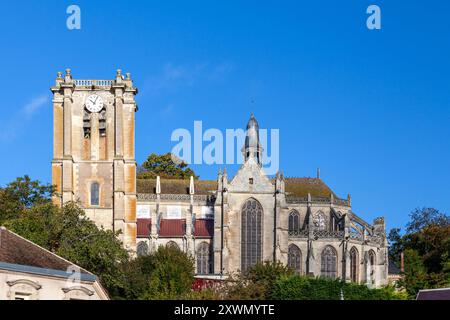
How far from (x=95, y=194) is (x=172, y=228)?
364 inches

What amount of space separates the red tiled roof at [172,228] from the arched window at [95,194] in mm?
7684

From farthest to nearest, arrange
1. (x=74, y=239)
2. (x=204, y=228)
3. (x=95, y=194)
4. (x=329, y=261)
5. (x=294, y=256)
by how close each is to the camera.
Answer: (x=204, y=228)
(x=329, y=261)
(x=294, y=256)
(x=95, y=194)
(x=74, y=239)

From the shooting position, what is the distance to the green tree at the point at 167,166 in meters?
106

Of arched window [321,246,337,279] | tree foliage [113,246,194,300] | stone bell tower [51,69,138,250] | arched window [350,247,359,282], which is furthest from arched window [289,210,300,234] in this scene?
tree foliage [113,246,194,300]

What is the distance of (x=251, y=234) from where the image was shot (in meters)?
83.9

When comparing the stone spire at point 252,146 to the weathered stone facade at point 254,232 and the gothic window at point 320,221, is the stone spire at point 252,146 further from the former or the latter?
the gothic window at point 320,221

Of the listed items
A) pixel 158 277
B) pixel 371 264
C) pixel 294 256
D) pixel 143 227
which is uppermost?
pixel 143 227

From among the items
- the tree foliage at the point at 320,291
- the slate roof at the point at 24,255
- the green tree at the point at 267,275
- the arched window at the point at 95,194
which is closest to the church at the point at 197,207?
the arched window at the point at 95,194

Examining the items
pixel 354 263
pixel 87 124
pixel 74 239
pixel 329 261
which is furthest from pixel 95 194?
pixel 354 263

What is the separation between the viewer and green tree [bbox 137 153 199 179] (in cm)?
10581

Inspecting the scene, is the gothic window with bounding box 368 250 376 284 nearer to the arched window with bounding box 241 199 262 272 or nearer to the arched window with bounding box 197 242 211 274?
the arched window with bounding box 241 199 262 272

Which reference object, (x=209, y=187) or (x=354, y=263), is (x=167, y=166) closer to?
(x=209, y=187)
